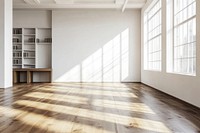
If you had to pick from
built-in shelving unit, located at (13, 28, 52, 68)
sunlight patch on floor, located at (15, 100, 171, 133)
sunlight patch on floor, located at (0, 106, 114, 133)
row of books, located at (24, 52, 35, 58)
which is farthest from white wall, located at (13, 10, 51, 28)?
sunlight patch on floor, located at (0, 106, 114, 133)

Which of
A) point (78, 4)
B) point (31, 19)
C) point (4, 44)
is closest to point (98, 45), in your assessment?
point (78, 4)

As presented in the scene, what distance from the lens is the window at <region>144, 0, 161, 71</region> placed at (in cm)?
754

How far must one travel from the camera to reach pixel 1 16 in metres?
7.42

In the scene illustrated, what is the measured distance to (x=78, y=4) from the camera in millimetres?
9430

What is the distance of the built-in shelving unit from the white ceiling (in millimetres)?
1112

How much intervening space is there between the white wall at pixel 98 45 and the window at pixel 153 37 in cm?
93

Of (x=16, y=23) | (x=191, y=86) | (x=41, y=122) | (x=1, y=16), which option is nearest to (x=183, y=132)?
(x=41, y=122)

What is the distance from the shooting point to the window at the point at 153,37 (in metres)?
7.54

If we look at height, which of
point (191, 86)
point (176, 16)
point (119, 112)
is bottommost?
point (119, 112)

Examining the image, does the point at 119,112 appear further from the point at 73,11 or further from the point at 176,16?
the point at 73,11

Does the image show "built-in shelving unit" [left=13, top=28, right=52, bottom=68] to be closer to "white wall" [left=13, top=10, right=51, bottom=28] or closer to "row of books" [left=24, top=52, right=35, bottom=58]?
"row of books" [left=24, top=52, right=35, bottom=58]

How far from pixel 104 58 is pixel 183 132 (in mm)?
7982

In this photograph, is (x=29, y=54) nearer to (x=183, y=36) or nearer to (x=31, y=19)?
(x=31, y=19)

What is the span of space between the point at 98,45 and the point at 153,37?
2.89 metres
